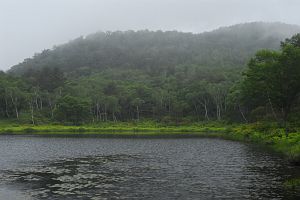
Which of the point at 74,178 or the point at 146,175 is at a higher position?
the point at 74,178

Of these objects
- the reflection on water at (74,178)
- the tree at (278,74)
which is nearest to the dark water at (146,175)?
the reflection on water at (74,178)

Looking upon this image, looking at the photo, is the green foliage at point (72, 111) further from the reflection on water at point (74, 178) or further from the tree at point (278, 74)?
the reflection on water at point (74, 178)

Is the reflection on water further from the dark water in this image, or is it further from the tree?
the tree

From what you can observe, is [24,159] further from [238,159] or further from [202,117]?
[202,117]

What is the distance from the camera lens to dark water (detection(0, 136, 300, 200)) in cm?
3178

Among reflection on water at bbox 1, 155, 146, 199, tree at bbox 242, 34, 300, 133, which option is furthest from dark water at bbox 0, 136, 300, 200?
tree at bbox 242, 34, 300, 133

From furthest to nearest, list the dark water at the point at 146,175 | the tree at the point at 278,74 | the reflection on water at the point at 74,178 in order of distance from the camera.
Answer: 1. the tree at the point at 278,74
2. the reflection on water at the point at 74,178
3. the dark water at the point at 146,175

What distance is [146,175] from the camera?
41.0 m

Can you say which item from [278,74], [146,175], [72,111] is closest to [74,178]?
[146,175]

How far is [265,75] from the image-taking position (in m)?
86.4

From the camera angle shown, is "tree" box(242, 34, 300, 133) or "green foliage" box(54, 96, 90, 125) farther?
"green foliage" box(54, 96, 90, 125)

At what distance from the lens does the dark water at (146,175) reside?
31.8m

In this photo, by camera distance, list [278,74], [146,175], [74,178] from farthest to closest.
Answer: [278,74]
[146,175]
[74,178]

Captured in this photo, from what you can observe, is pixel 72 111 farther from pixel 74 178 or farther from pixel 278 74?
pixel 74 178
